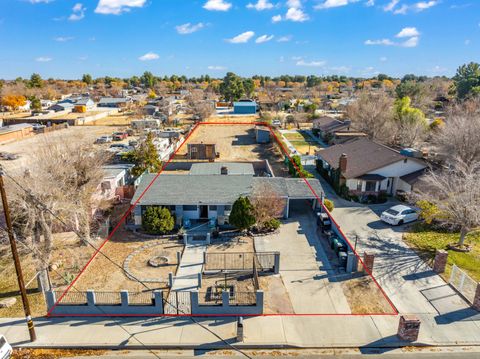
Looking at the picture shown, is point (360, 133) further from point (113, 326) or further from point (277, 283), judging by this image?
point (113, 326)

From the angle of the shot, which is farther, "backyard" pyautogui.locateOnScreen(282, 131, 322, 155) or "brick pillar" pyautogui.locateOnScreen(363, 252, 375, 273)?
"backyard" pyautogui.locateOnScreen(282, 131, 322, 155)

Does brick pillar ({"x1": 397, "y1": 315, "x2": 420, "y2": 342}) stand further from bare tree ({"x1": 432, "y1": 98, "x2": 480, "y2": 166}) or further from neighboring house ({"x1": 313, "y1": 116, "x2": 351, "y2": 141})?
neighboring house ({"x1": 313, "y1": 116, "x2": 351, "y2": 141})

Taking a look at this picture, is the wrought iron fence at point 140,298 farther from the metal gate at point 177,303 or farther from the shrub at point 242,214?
the shrub at point 242,214

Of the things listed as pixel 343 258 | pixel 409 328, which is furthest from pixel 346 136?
pixel 409 328

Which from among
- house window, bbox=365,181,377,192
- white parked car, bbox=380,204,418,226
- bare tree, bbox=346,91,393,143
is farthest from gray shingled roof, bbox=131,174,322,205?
bare tree, bbox=346,91,393,143

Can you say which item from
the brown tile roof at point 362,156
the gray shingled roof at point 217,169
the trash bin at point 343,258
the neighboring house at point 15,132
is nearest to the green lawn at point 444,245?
the trash bin at point 343,258

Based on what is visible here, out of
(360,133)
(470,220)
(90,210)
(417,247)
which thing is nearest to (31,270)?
(90,210)

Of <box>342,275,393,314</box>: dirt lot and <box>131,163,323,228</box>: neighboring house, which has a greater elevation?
<box>131,163,323,228</box>: neighboring house
